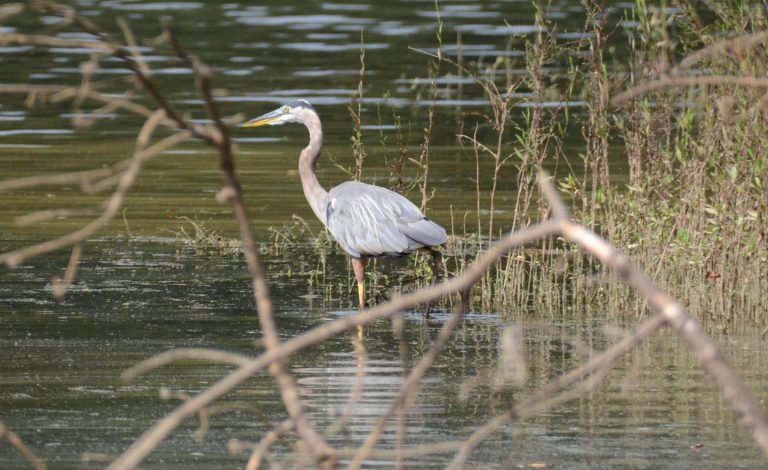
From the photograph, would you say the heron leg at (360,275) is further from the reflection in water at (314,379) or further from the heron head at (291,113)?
the heron head at (291,113)

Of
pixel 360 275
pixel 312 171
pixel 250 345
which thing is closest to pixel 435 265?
pixel 360 275

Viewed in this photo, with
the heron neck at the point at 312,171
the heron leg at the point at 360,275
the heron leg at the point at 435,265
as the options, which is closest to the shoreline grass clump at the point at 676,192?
the heron leg at the point at 435,265

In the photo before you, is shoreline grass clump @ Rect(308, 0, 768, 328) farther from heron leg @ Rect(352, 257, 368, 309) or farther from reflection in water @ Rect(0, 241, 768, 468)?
heron leg @ Rect(352, 257, 368, 309)

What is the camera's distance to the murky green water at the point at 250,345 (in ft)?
21.1

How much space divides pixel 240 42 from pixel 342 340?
1800 centimetres

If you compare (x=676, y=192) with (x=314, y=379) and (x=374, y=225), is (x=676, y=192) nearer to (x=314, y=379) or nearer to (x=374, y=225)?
Answer: (x=374, y=225)

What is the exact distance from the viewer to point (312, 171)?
10.8 metres

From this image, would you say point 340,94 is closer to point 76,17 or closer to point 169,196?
point 169,196

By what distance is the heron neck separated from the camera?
1067 centimetres

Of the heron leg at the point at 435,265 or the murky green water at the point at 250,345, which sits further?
the heron leg at the point at 435,265

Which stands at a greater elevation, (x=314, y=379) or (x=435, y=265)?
(x=435, y=265)

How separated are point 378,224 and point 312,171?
1144 mm

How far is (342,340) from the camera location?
9047mm

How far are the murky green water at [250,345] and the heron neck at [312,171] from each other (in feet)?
2.01
